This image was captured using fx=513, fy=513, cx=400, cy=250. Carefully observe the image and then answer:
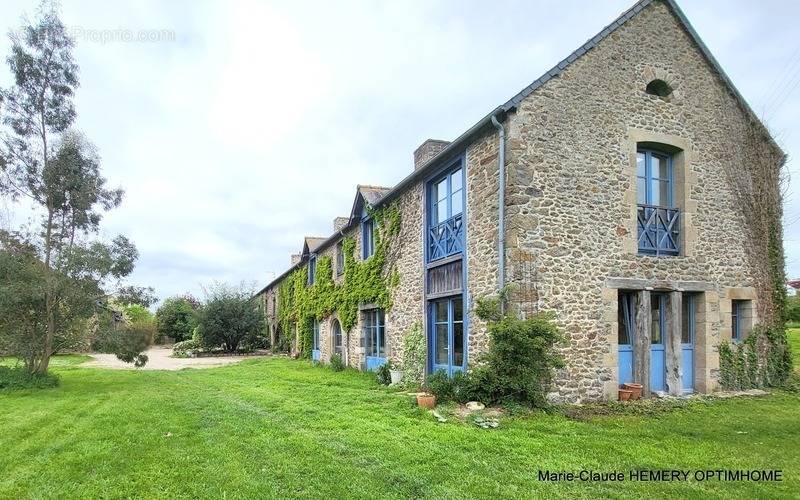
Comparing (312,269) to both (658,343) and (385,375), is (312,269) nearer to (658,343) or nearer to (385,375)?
(385,375)

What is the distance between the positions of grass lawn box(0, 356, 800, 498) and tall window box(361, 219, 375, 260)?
6.78 m

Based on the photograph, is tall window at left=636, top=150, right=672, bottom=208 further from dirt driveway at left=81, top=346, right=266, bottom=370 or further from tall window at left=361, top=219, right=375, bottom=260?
dirt driveway at left=81, top=346, right=266, bottom=370

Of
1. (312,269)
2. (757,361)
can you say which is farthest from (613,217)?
(312,269)

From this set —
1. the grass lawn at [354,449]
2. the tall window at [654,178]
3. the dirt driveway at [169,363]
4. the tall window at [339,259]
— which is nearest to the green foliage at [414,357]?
the grass lawn at [354,449]

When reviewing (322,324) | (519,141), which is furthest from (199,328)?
(519,141)

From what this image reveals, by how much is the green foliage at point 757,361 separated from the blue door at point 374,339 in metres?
8.43

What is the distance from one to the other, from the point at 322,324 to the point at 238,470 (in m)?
15.7

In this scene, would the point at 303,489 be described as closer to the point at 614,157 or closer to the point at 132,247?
the point at 614,157

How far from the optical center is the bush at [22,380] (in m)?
12.2

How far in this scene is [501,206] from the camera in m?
9.47

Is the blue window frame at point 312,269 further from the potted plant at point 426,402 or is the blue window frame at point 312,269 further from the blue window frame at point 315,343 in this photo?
the potted plant at point 426,402

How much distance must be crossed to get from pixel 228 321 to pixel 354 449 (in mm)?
25140

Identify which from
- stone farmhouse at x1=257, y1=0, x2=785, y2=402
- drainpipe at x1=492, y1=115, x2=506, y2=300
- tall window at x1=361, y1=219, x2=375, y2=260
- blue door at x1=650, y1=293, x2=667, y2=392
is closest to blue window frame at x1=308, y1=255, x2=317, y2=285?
tall window at x1=361, y1=219, x2=375, y2=260

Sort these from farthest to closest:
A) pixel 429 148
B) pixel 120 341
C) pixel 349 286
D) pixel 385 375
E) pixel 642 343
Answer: pixel 349 286
pixel 429 148
pixel 120 341
pixel 385 375
pixel 642 343
